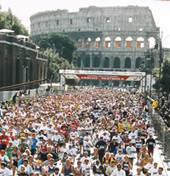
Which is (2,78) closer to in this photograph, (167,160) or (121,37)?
(167,160)

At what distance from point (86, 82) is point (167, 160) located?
119 m

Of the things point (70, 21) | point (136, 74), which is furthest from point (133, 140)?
point (70, 21)

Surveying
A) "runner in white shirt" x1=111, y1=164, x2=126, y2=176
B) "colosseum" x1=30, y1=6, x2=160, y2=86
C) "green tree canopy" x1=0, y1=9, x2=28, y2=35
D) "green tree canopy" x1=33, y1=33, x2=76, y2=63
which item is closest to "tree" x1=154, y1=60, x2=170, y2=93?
"green tree canopy" x1=0, y1=9, x2=28, y2=35

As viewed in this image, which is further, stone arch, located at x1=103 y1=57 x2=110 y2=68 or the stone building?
stone arch, located at x1=103 y1=57 x2=110 y2=68

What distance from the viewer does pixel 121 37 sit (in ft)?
502

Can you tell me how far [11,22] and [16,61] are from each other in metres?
28.4

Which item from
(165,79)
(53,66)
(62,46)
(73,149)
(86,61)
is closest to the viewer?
(73,149)

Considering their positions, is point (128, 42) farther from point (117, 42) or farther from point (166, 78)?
point (166, 78)

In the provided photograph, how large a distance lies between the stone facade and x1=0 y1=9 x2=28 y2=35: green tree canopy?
209ft

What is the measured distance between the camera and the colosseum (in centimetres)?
15000

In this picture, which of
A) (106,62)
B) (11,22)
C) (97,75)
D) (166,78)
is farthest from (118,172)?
(106,62)

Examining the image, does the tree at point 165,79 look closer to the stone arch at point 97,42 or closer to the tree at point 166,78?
the tree at point 166,78

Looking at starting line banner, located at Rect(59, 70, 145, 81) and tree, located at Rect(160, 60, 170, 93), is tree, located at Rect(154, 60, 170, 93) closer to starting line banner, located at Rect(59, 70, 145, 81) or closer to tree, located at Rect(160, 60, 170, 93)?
tree, located at Rect(160, 60, 170, 93)

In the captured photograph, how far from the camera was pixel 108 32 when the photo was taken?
154250mm
